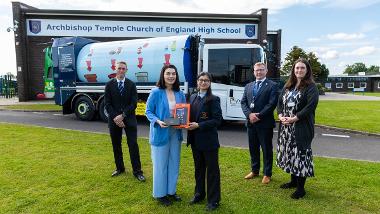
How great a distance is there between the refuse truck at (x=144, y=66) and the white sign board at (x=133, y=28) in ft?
28.9

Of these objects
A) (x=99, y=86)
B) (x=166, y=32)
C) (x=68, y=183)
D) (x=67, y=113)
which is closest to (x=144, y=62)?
(x=99, y=86)

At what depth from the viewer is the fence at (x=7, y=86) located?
2838 centimetres

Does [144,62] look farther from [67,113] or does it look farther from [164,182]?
[164,182]

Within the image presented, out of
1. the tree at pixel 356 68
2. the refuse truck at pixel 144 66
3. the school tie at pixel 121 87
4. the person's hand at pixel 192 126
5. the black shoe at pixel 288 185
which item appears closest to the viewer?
the person's hand at pixel 192 126

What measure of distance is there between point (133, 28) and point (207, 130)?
20.0m

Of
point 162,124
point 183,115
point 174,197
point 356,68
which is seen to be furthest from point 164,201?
point 356,68

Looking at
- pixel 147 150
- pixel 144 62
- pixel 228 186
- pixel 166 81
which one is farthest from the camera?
pixel 144 62

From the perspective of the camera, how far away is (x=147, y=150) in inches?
306

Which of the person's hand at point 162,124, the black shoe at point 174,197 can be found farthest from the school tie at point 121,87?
the black shoe at point 174,197

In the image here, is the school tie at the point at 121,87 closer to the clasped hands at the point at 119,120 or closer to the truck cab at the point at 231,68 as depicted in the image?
→ the clasped hands at the point at 119,120

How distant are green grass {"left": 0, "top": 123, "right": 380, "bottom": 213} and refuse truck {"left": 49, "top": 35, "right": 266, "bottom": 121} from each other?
3.64m

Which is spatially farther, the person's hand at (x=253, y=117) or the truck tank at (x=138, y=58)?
the truck tank at (x=138, y=58)

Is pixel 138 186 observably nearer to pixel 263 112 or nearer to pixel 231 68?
pixel 263 112

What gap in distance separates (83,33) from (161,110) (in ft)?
66.1
